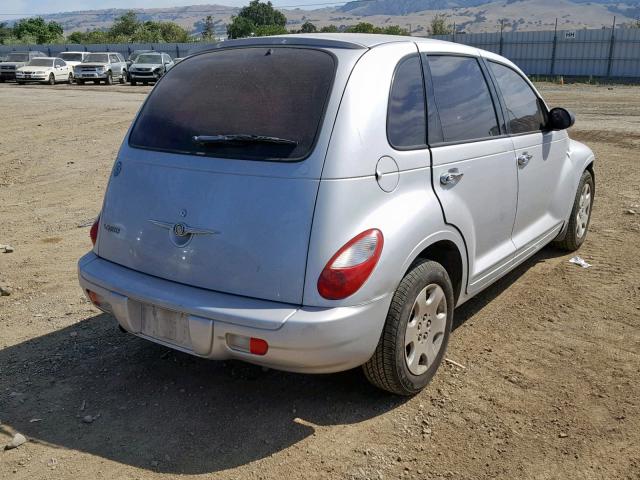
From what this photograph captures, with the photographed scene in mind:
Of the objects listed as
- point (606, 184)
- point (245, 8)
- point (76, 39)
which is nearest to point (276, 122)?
point (606, 184)

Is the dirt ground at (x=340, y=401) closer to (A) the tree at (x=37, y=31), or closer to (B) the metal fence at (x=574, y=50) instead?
(B) the metal fence at (x=574, y=50)

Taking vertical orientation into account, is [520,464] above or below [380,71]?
below

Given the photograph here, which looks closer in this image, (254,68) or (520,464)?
(520,464)

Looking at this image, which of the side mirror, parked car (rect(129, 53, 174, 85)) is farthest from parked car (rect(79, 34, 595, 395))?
parked car (rect(129, 53, 174, 85))

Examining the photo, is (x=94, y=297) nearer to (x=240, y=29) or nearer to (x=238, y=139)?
(x=238, y=139)

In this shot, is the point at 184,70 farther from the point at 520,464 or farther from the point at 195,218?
the point at 520,464

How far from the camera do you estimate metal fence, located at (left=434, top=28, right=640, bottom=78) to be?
3362cm

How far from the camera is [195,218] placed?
3.23 meters

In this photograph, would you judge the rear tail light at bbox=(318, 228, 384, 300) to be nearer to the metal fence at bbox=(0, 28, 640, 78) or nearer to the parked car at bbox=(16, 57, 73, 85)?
the metal fence at bbox=(0, 28, 640, 78)

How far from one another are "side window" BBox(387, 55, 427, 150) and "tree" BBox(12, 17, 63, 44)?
81493mm

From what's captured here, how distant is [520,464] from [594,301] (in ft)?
7.62

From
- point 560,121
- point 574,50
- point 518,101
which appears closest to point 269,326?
point 518,101

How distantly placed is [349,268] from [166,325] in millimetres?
986

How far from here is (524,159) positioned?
15.0 ft
